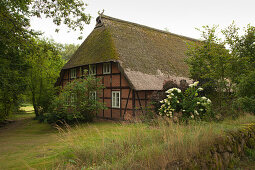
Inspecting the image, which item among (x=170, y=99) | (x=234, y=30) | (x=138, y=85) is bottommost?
(x=170, y=99)

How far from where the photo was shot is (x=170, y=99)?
27.2ft

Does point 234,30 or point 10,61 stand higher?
point 234,30

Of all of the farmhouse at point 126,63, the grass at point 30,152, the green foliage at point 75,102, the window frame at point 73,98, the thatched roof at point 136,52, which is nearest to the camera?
the grass at point 30,152

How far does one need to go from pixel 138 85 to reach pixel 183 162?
8943 millimetres

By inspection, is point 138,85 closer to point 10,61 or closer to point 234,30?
point 234,30

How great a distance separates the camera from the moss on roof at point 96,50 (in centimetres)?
1451

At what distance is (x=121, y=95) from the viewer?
45.9 ft

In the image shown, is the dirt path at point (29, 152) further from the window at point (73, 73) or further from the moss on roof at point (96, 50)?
the window at point (73, 73)

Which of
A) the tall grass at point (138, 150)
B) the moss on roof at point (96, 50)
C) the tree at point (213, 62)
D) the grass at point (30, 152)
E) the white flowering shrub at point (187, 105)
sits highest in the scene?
the moss on roof at point (96, 50)

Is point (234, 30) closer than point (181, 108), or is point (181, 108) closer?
point (181, 108)

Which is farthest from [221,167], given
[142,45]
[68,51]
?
[68,51]

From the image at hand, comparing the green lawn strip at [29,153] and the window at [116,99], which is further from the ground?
the window at [116,99]

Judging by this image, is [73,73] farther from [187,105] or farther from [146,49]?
[187,105]

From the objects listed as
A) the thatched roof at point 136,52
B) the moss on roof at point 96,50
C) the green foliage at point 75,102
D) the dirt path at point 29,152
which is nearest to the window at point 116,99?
the green foliage at point 75,102
